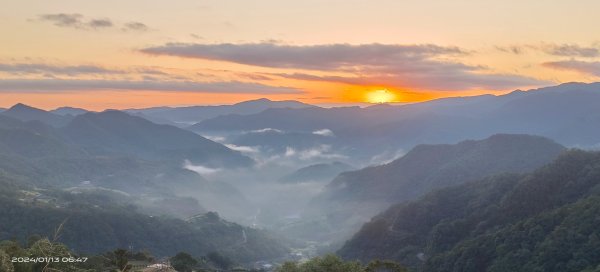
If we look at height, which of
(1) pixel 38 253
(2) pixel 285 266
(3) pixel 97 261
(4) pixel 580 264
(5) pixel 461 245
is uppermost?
(1) pixel 38 253

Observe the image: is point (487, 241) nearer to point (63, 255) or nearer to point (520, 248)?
point (520, 248)

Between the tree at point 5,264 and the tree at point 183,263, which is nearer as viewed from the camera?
the tree at point 5,264

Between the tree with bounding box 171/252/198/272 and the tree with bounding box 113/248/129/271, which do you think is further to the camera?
the tree with bounding box 171/252/198/272

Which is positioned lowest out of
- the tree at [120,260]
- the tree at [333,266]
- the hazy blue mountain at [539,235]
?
the hazy blue mountain at [539,235]

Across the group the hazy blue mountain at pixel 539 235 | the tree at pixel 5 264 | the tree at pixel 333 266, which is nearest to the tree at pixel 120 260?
the tree at pixel 333 266

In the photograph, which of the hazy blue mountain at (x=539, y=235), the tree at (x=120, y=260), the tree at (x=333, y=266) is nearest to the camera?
the tree at (x=333, y=266)

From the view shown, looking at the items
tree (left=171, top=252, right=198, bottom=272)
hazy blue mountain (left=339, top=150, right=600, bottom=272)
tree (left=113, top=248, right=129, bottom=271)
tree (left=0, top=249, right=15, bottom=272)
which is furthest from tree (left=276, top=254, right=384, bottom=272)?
hazy blue mountain (left=339, top=150, right=600, bottom=272)

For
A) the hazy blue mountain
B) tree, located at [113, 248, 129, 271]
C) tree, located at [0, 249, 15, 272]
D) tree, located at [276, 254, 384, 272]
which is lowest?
the hazy blue mountain

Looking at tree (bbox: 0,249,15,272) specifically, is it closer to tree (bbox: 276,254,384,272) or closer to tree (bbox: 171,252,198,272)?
tree (bbox: 276,254,384,272)

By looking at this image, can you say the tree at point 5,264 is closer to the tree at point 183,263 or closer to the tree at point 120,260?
the tree at point 120,260

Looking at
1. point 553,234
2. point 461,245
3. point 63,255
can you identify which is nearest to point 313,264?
point 63,255

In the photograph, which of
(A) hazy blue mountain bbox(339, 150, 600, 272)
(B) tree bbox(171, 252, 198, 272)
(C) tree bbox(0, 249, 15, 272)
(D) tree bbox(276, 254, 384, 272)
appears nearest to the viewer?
(C) tree bbox(0, 249, 15, 272)
